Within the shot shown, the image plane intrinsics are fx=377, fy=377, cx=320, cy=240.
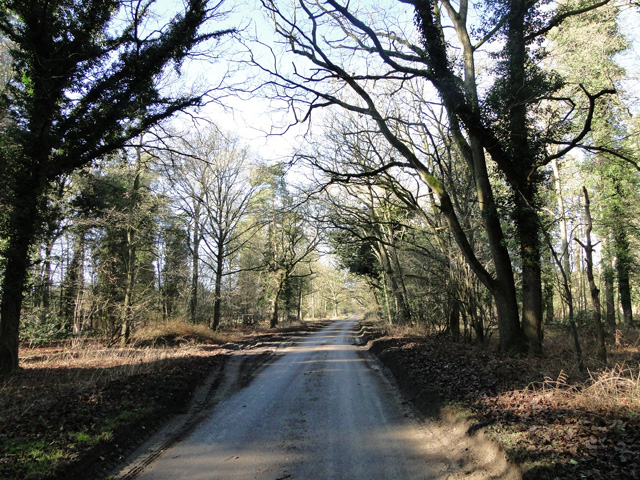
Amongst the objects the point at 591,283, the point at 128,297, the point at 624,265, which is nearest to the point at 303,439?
the point at 591,283

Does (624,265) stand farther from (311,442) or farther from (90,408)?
(90,408)

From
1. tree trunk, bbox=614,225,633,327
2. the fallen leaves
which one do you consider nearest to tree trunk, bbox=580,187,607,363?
the fallen leaves

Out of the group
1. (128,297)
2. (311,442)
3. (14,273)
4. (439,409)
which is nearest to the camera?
(311,442)

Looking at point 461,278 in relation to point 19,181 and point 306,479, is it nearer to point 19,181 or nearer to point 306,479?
point 306,479

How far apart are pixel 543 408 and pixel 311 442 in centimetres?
309

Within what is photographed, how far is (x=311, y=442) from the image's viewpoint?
4.93 meters

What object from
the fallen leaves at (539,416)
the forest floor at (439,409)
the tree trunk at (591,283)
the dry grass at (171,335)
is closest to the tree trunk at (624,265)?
the forest floor at (439,409)

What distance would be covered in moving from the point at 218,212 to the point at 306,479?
2043 cm

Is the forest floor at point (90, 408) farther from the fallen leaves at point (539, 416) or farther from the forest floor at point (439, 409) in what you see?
the fallen leaves at point (539, 416)

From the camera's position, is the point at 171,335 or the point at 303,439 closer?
the point at 303,439

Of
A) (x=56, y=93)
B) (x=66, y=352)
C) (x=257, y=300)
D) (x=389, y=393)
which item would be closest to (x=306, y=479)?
(x=389, y=393)

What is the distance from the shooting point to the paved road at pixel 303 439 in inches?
162

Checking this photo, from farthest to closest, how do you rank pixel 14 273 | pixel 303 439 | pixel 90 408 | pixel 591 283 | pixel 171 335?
pixel 171 335, pixel 14 273, pixel 591 283, pixel 90 408, pixel 303 439

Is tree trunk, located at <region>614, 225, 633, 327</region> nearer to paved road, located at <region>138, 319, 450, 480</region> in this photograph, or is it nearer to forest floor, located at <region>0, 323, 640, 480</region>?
forest floor, located at <region>0, 323, 640, 480</region>
